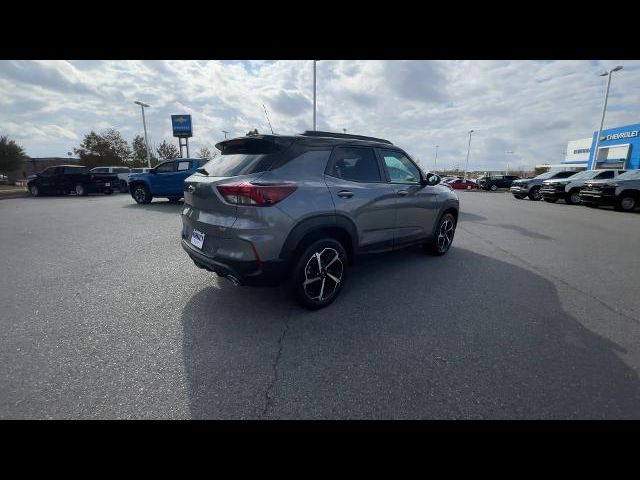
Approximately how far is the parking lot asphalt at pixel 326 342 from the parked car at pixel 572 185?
44.4ft

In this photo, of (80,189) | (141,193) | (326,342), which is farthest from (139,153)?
(326,342)

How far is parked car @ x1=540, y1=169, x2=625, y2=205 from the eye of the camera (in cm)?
1483

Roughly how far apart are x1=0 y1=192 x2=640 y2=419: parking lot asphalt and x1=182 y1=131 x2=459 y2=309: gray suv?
54 cm

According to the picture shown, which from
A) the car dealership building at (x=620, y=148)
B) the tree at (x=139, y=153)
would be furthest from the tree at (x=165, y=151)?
the car dealership building at (x=620, y=148)

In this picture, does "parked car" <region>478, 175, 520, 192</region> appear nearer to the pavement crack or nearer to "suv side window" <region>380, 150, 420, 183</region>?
"suv side window" <region>380, 150, 420, 183</region>

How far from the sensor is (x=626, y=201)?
12.5 metres

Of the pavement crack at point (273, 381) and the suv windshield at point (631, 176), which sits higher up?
the suv windshield at point (631, 176)

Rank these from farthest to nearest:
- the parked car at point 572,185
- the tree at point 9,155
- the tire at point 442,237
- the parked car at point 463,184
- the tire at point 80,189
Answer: the parked car at point 463,184
the tree at point 9,155
the tire at point 80,189
the parked car at point 572,185
the tire at point 442,237

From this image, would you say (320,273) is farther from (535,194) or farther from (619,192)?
(535,194)

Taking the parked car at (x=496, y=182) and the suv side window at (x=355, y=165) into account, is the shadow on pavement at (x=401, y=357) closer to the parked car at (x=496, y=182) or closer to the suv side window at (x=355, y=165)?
the suv side window at (x=355, y=165)

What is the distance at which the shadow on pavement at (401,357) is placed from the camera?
6.36ft

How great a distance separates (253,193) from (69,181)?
19.7m

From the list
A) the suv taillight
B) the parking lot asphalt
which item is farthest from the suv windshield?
the suv taillight
